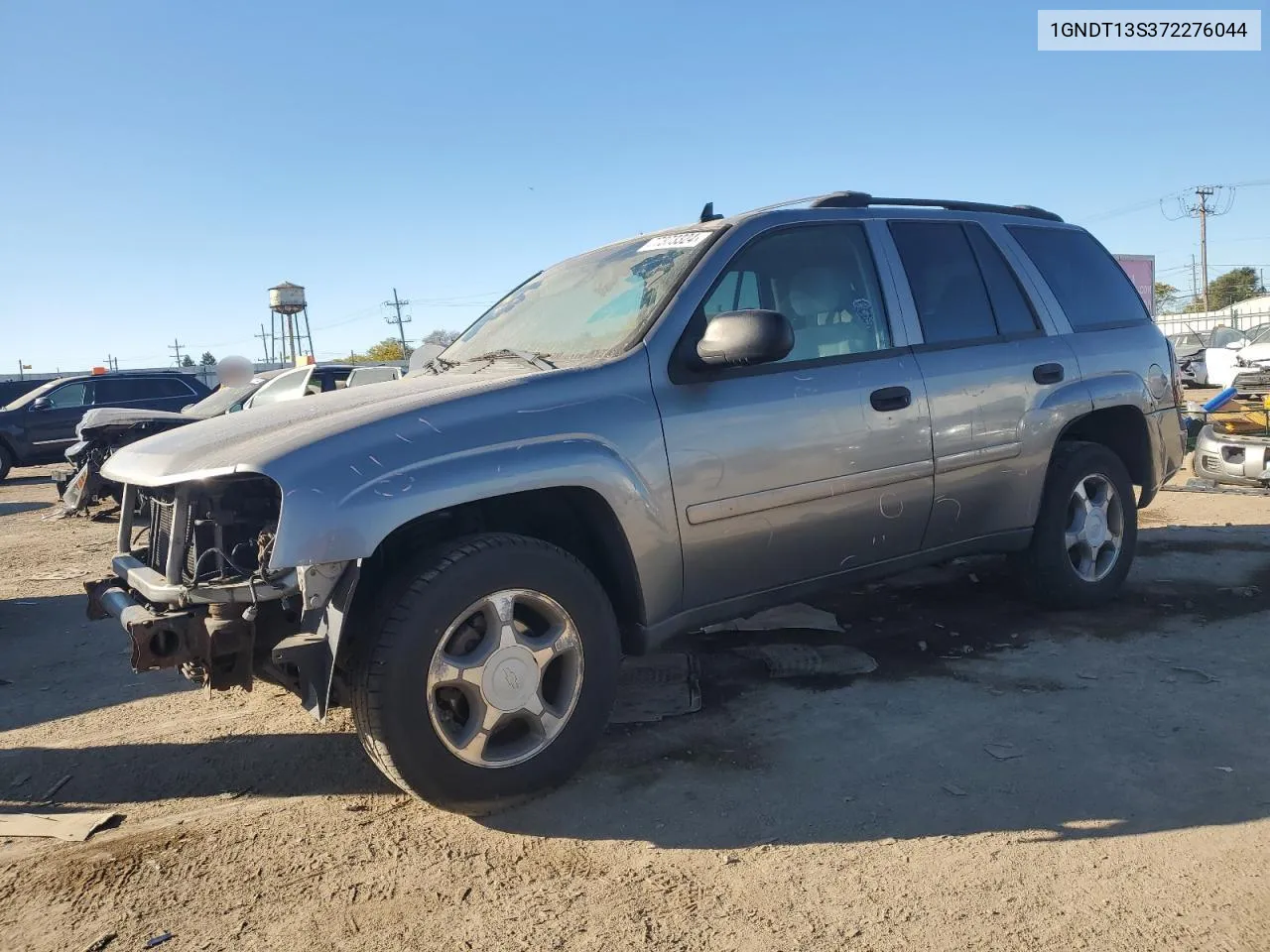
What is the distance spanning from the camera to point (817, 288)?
3.77 m

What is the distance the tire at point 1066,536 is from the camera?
4.44m

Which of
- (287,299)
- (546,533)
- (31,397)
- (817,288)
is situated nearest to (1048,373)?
(817,288)

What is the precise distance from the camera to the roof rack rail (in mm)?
3943

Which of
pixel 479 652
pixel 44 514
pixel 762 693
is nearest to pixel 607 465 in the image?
pixel 479 652

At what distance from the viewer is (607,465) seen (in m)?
2.97

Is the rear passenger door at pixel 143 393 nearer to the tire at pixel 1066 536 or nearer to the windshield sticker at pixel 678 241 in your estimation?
the windshield sticker at pixel 678 241

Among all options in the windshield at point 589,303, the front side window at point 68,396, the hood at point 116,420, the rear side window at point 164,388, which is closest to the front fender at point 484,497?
the windshield at point 589,303

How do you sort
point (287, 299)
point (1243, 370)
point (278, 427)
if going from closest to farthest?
point (278, 427) → point (1243, 370) → point (287, 299)

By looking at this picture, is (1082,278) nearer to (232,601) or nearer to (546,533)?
(546,533)

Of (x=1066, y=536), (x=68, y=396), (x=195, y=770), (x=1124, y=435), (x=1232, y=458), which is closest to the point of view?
(x=195, y=770)

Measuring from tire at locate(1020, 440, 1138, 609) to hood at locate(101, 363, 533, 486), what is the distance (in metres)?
2.70

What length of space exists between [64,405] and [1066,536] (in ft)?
56.5

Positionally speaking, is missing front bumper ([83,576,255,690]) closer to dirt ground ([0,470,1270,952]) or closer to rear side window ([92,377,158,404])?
dirt ground ([0,470,1270,952])

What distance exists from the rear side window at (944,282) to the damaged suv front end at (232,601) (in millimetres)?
2707
